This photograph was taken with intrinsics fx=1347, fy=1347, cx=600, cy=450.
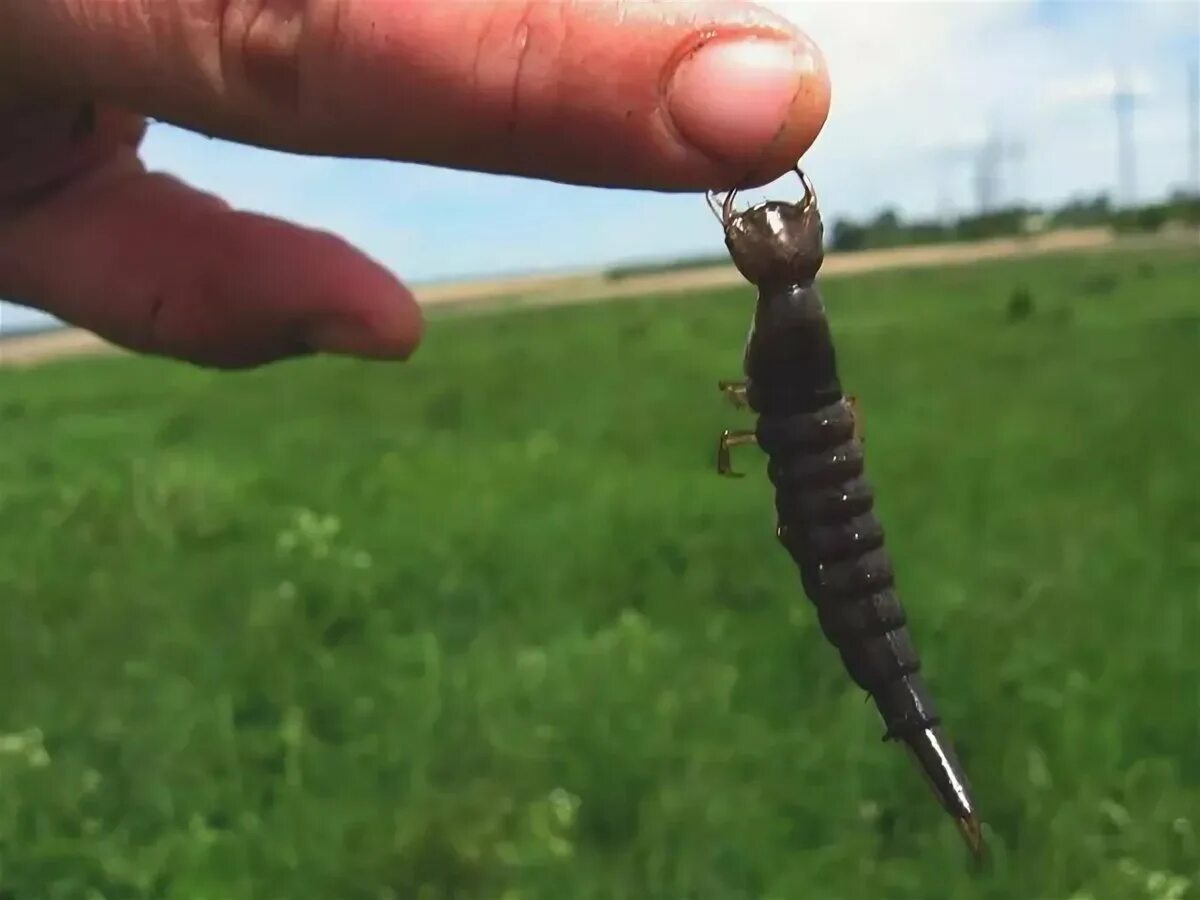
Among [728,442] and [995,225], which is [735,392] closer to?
[728,442]

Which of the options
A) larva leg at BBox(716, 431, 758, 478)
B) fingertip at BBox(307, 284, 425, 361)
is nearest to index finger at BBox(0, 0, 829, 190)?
larva leg at BBox(716, 431, 758, 478)

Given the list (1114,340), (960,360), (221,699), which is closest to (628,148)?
(221,699)

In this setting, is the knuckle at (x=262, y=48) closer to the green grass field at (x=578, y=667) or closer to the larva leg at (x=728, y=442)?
the larva leg at (x=728, y=442)

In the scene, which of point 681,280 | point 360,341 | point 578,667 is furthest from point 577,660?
point 681,280

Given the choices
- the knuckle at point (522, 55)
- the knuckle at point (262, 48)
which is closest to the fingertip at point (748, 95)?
the knuckle at point (522, 55)

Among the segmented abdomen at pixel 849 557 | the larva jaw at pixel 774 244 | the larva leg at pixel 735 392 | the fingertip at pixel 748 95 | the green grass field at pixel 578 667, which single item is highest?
the fingertip at pixel 748 95

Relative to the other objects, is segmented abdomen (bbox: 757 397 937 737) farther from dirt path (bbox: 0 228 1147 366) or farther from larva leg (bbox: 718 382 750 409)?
dirt path (bbox: 0 228 1147 366)

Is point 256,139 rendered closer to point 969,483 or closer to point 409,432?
point 969,483

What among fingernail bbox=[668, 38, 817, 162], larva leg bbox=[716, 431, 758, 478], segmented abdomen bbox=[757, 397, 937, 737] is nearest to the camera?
fingernail bbox=[668, 38, 817, 162]
